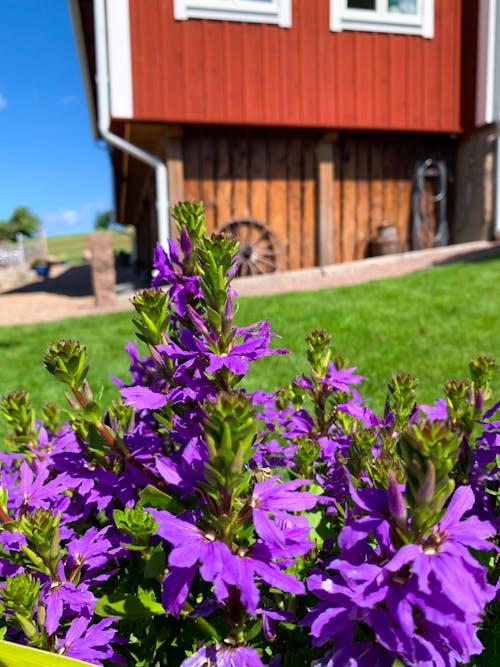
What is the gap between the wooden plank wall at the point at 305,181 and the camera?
9.22m

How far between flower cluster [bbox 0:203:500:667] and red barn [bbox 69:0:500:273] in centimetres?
807

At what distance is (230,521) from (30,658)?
11.7 inches

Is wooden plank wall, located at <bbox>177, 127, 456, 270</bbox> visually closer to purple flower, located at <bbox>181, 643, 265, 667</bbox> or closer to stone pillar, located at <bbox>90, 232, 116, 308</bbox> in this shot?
stone pillar, located at <bbox>90, 232, 116, 308</bbox>

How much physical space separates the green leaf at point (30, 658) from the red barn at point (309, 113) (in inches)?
333

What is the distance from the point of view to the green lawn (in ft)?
14.7

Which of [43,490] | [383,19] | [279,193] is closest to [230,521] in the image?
[43,490]

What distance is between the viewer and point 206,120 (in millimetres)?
8578

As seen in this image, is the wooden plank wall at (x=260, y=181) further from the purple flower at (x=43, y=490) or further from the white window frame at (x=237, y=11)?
the purple flower at (x=43, y=490)

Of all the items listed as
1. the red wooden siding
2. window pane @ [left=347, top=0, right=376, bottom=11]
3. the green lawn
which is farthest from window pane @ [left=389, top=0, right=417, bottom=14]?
→ the green lawn

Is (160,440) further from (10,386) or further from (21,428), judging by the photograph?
(10,386)

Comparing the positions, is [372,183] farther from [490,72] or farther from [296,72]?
[490,72]

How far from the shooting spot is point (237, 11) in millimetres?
8438

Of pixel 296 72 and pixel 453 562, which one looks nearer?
pixel 453 562

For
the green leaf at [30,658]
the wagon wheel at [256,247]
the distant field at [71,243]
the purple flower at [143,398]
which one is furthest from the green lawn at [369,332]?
the distant field at [71,243]
